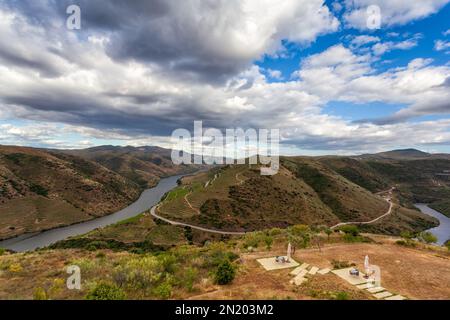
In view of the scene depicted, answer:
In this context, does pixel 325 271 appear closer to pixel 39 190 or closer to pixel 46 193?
pixel 46 193

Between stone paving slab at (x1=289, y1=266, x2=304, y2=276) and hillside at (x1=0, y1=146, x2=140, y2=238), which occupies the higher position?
stone paving slab at (x1=289, y1=266, x2=304, y2=276)

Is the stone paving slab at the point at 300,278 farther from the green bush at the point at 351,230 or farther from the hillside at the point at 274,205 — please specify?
the hillside at the point at 274,205

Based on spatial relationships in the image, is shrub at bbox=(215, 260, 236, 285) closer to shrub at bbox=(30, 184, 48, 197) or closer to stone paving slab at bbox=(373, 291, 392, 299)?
stone paving slab at bbox=(373, 291, 392, 299)

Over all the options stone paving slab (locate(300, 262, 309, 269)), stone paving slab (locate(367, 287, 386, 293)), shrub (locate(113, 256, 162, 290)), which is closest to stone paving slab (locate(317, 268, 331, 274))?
stone paving slab (locate(300, 262, 309, 269))

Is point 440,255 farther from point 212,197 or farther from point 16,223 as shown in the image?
point 16,223

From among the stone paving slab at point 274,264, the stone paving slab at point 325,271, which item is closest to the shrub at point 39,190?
the stone paving slab at point 274,264

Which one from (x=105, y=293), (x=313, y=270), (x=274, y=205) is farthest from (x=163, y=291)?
(x=274, y=205)
